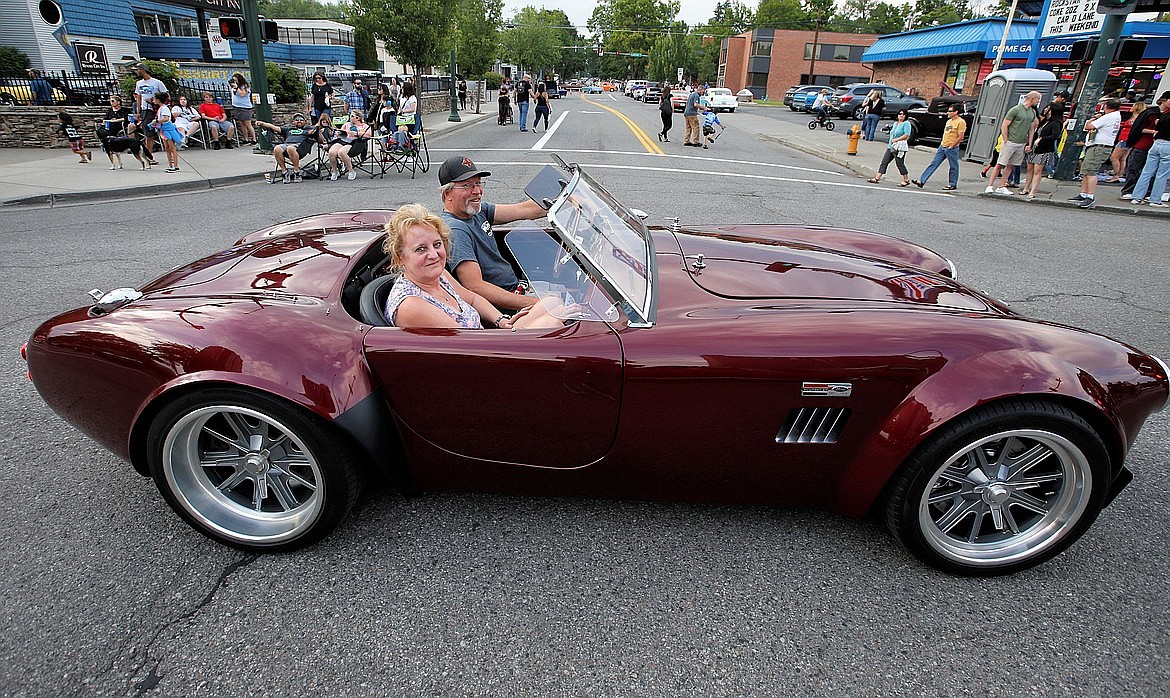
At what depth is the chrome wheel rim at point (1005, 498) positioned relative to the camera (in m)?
2.20

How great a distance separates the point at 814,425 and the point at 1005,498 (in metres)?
0.76

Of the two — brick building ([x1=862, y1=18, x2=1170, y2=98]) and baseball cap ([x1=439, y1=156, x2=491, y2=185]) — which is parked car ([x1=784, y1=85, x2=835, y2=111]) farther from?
baseball cap ([x1=439, y1=156, x2=491, y2=185])

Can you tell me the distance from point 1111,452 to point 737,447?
4.13 ft

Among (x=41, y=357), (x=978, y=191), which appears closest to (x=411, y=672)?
(x=41, y=357)

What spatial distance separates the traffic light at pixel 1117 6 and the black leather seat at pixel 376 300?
523 inches

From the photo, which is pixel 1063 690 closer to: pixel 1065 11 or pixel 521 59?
pixel 1065 11

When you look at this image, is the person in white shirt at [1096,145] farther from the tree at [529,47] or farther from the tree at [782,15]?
the tree at [782,15]

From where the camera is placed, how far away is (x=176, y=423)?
7.34 feet

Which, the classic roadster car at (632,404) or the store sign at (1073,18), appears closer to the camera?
the classic roadster car at (632,404)

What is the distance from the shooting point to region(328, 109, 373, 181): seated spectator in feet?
37.0

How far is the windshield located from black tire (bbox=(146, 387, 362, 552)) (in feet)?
3.65

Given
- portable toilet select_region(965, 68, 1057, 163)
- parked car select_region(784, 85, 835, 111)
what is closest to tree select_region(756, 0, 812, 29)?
parked car select_region(784, 85, 835, 111)

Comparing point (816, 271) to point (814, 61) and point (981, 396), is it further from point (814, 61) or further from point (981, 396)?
point (814, 61)

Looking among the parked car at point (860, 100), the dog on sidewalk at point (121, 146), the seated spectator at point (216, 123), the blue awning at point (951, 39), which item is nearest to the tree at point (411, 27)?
the seated spectator at point (216, 123)
